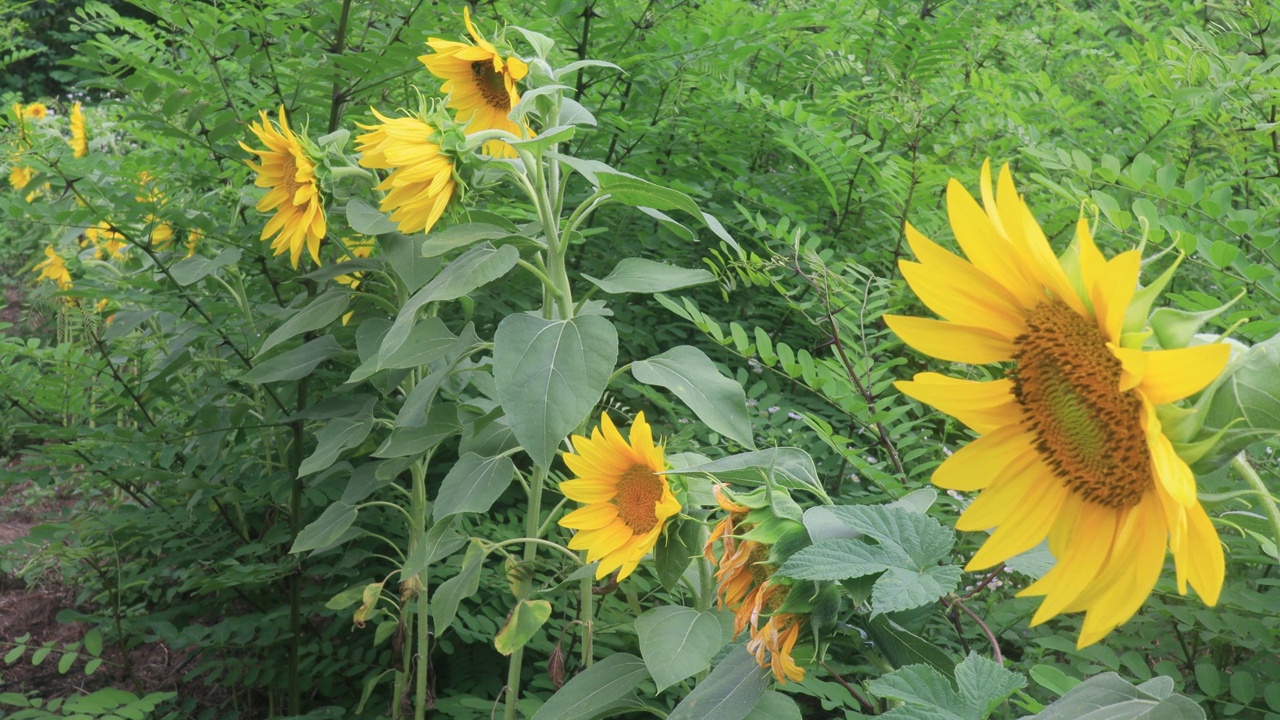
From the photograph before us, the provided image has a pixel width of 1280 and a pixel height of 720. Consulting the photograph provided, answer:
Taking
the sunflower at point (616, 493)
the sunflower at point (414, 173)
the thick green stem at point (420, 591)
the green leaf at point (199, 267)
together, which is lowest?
the thick green stem at point (420, 591)

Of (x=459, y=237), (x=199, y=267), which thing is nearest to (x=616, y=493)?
(x=459, y=237)

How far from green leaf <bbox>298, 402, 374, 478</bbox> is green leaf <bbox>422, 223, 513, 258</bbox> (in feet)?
1.46

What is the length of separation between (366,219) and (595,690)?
74 cm

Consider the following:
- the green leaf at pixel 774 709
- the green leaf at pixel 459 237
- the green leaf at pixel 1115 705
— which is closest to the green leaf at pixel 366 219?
the green leaf at pixel 459 237

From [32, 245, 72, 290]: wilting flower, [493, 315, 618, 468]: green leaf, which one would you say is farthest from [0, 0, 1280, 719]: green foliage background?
[32, 245, 72, 290]: wilting flower

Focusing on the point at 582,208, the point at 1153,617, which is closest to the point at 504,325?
the point at 582,208

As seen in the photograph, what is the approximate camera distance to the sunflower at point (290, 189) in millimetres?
1529

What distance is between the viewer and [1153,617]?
1537 millimetres

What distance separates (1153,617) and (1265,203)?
0.94 m

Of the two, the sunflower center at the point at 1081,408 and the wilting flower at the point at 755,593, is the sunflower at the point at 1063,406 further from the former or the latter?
the wilting flower at the point at 755,593

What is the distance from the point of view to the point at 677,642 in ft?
3.34

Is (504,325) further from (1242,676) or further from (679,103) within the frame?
(679,103)

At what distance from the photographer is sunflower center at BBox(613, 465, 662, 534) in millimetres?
1103

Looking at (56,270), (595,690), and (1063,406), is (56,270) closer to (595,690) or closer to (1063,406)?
(595,690)
